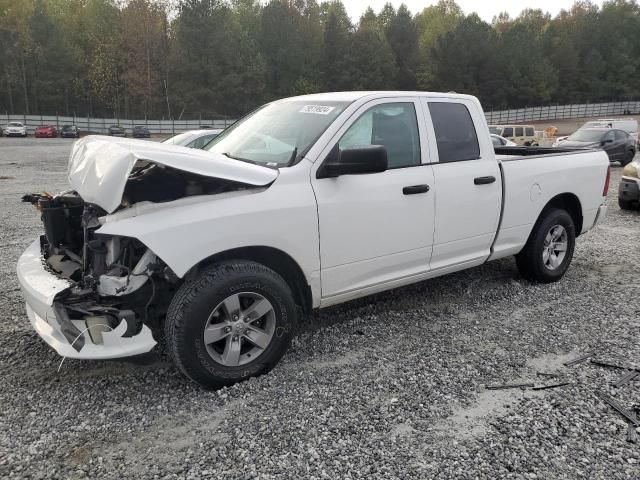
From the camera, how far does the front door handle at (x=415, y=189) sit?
390 cm

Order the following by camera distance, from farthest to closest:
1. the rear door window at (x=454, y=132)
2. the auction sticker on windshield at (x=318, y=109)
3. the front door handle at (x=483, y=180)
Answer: the front door handle at (x=483, y=180) → the rear door window at (x=454, y=132) → the auction sticker on windshield at (x=318, y=109)

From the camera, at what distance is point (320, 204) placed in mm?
3490

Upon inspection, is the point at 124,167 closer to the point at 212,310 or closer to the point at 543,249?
the point at 212,310

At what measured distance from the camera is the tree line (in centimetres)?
5797

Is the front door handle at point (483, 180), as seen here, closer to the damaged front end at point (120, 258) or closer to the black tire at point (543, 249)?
the black tire at point (543, 249)

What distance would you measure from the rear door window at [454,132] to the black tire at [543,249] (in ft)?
4.02

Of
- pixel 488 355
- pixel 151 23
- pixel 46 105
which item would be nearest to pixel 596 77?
pixel 151 23

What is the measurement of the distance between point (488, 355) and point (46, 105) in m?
67.0

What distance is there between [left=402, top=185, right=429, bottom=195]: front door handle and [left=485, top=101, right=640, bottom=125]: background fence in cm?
6365

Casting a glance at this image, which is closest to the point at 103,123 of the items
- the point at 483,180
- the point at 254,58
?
the point at 254,58

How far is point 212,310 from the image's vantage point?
3129mm

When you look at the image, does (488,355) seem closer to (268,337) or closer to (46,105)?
(268,337)

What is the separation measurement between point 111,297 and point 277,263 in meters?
1.08

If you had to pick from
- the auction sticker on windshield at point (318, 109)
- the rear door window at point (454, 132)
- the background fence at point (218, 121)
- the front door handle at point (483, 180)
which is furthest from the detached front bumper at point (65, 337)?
the background fence at point (218, 121)
